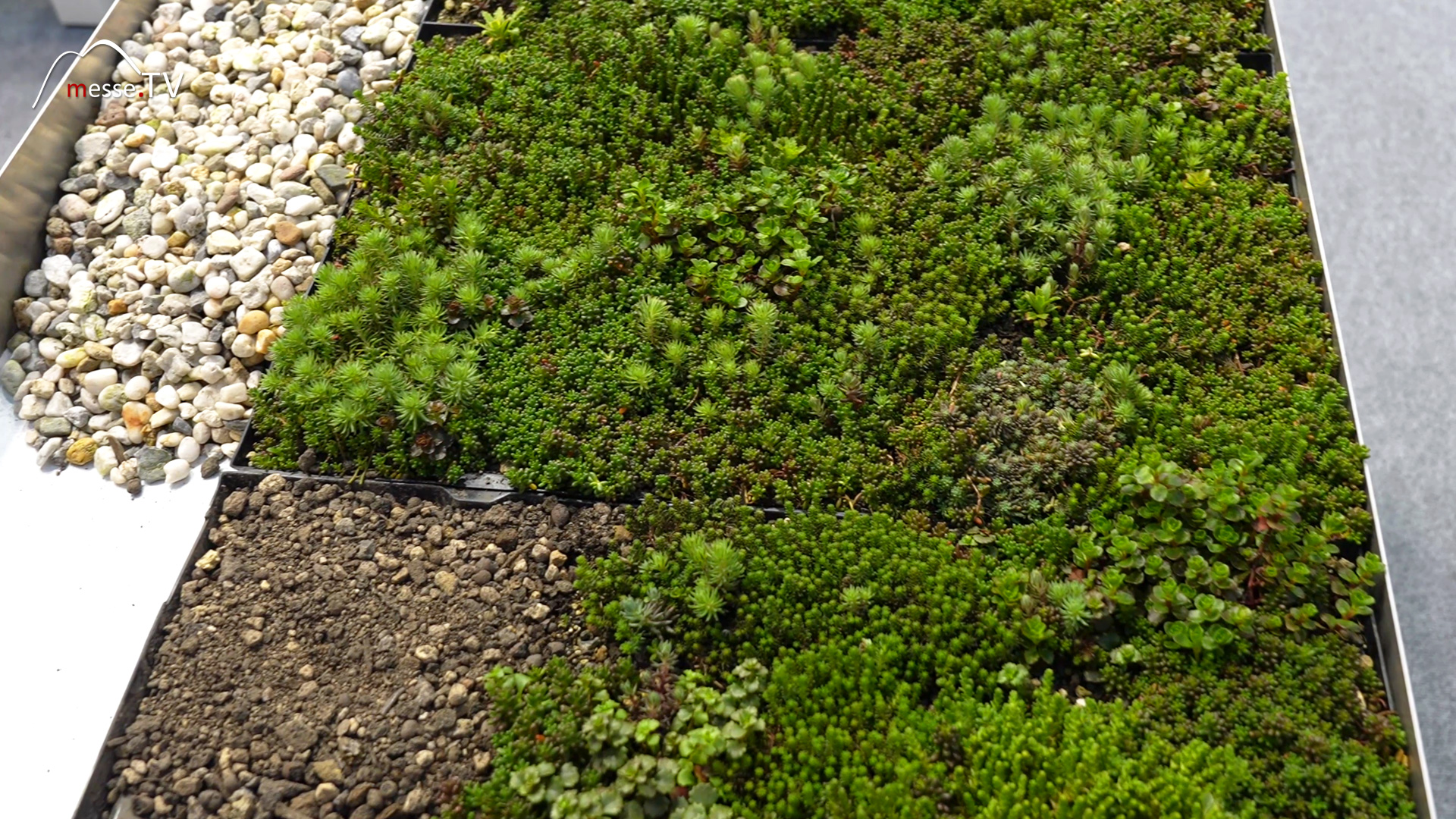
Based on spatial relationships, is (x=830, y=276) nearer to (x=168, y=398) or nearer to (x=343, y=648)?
(x=343, y=648)

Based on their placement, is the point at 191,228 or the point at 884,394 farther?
the point at 191,228

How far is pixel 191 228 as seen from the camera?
12.7 ft

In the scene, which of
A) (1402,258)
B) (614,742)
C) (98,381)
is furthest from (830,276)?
(1402,258)

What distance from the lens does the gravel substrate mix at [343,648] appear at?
108 inches

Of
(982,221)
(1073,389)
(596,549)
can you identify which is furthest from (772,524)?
(982,221)

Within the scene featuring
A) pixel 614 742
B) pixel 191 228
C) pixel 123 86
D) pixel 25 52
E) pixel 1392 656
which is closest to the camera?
pixel 614 742

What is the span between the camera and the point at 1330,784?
251 cm

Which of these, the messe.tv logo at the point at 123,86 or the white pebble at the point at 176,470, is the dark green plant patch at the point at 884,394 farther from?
the messe.tv logo at the point at 123,86

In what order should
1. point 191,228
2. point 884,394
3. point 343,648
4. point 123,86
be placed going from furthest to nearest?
point 123,86
point 191,228
point 884,394
point 343,648

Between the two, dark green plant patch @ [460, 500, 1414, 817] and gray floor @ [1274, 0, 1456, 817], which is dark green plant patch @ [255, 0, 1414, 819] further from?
gray floor @ [1274, 0, 1456, 817]

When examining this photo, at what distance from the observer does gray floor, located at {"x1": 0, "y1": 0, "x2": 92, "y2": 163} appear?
16.3ft

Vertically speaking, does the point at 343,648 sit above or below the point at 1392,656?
below

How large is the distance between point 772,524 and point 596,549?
0.52 m

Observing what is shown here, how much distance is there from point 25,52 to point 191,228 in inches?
87.0
